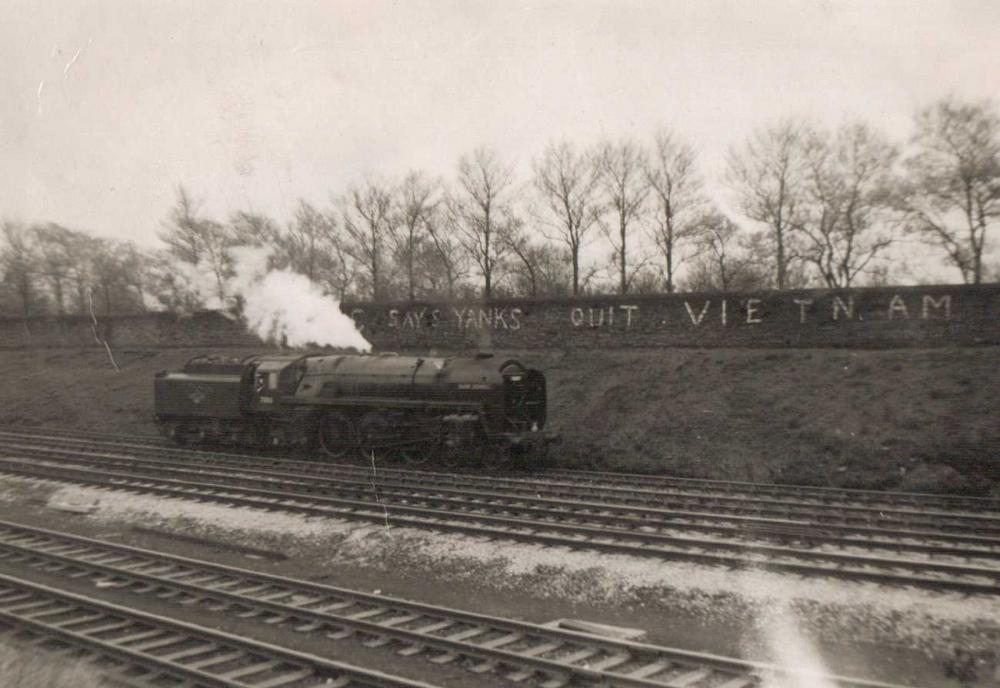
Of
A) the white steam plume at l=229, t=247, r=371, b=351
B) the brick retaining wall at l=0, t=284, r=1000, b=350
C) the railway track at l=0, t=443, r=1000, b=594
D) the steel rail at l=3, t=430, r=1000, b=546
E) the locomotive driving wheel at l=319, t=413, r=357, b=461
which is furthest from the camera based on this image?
the white steam plume at l=229, t=247, r=371, b=351

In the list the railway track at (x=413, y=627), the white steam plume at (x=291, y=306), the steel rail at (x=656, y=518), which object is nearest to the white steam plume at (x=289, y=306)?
the white steam plume at (x=291, y=306)

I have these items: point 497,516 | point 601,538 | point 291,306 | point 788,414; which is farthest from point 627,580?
point 291,306

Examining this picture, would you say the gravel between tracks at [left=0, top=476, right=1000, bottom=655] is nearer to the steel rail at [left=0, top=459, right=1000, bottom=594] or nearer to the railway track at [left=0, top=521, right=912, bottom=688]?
the steel rail at [left=0, top=459, right=1000, bottom=594]

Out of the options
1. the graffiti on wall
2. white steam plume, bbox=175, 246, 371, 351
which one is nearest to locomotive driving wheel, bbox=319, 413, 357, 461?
white steam plume, bbox=175, 246, 371, 351

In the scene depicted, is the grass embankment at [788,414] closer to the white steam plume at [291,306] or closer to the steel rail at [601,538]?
the steel rail at [601,538]

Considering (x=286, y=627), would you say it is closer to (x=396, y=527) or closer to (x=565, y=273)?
(x=396, y=527)
